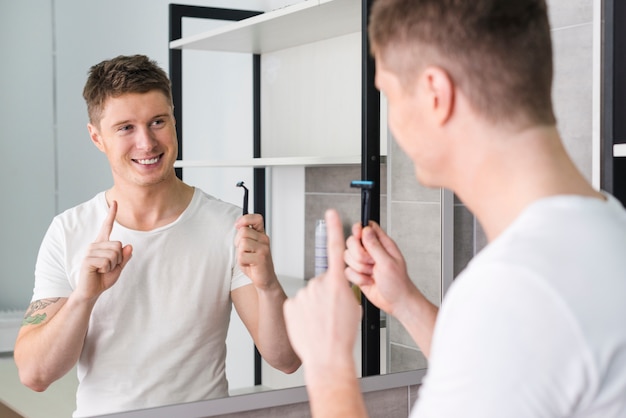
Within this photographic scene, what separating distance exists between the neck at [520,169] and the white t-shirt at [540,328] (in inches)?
2.1

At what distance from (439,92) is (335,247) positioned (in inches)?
8.1

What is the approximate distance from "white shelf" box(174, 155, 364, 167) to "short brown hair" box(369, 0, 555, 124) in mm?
728

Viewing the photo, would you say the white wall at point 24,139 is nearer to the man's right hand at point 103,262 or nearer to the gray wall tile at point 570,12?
the man's right hand at point 103,262

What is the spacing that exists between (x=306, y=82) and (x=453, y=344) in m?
1.00

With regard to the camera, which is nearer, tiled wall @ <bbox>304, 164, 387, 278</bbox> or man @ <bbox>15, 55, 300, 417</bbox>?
man @ <bbox>15, 55, 300, 417</bbox>

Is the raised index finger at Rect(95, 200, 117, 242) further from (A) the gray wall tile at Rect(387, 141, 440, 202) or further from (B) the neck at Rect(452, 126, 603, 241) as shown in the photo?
(B) the neck at Rect(452, 126, 603, 241)

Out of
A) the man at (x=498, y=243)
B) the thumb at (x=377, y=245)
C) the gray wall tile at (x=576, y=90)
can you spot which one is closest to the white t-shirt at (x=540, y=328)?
the man at (x=498, y=243)

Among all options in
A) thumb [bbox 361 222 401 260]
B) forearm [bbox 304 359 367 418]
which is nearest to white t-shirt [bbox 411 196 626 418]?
forearm [bbox 304 359 367 418]

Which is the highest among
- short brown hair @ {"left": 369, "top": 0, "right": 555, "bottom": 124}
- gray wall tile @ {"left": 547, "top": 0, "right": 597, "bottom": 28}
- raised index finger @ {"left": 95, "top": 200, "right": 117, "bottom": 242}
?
gray wall tile @ {"left": 547, "top": 0, "right": 597, "bottom": 28}

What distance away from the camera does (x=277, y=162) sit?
5.11 ft

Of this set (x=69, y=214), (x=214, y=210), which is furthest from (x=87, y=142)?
(x=214, y=210)

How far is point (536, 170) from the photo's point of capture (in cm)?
76

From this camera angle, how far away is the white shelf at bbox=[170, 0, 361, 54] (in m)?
1.48

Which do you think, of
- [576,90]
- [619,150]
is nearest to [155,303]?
[619,150]
